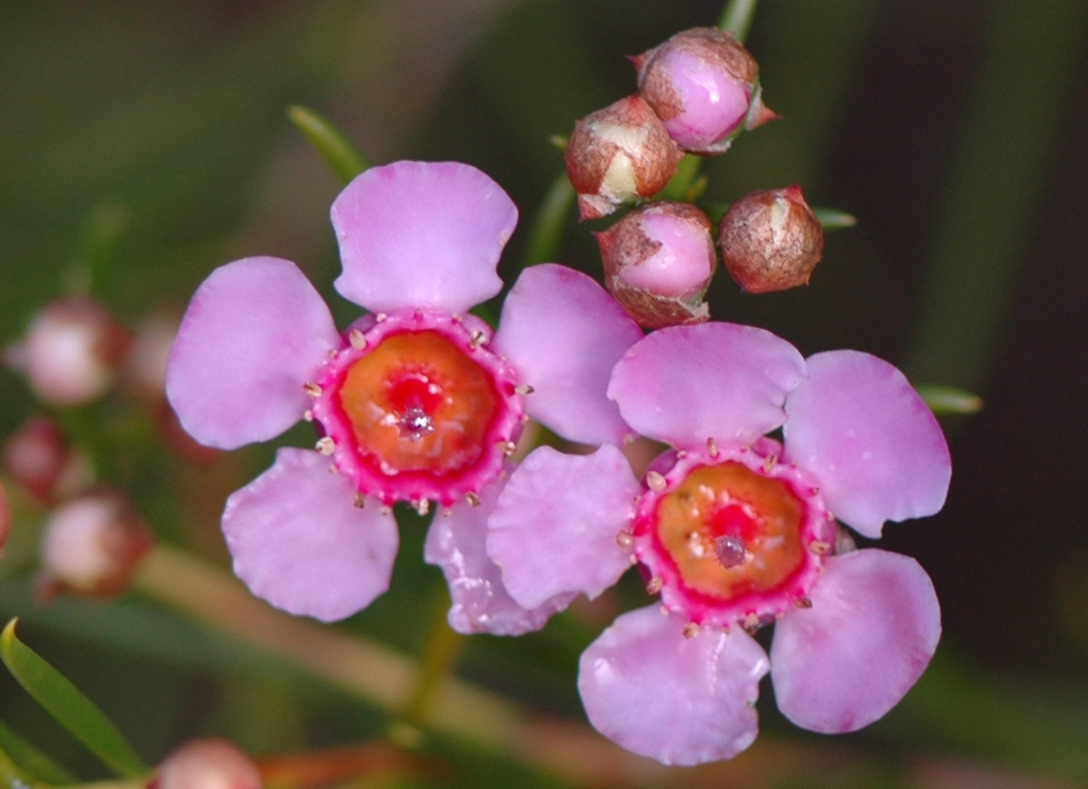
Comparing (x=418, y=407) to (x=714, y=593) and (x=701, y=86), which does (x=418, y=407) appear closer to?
(x=714, y=593)

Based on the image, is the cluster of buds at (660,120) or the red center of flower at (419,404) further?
the red center of flower at (419,404)

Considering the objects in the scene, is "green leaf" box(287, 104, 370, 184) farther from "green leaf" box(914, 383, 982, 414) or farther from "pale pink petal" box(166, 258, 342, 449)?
"green leaf" box(914, 383, 982, 414)

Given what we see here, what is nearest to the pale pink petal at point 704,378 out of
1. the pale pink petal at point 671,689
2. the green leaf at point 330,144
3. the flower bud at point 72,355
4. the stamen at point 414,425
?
the pale pink petal at point 671,689

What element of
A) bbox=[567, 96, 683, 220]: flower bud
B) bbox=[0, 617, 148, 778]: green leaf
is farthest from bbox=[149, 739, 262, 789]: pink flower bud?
bbox=[567, 96, 683, 220]: flower bud

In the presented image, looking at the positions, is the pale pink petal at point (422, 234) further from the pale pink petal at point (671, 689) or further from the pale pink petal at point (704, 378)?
the pale pink petal at point (671, 689)

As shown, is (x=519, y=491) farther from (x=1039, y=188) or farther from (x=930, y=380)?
(x=1039, y=188)

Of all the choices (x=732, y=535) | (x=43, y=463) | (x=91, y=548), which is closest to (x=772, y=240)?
(x=732, y=535)
